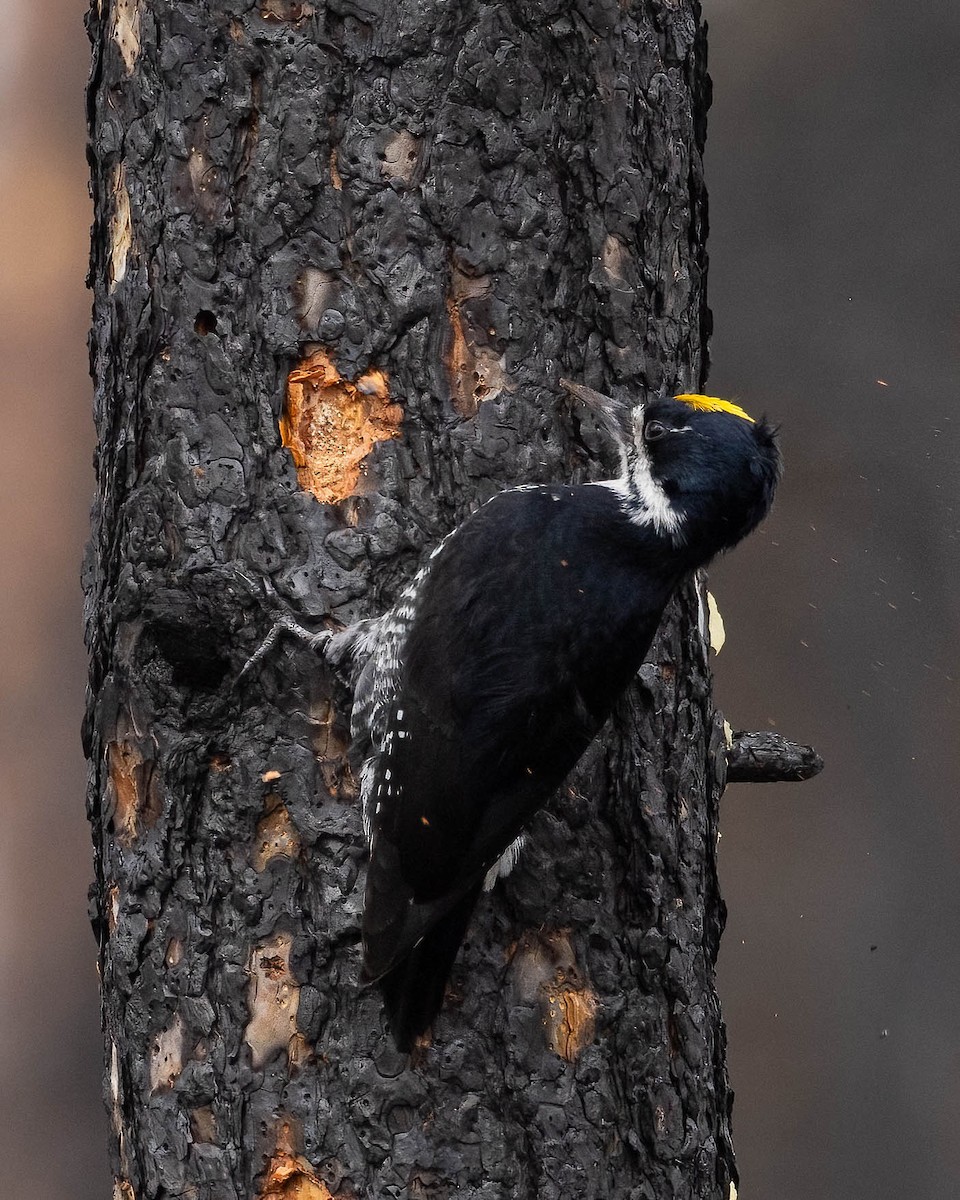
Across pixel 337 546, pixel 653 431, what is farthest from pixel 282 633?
pixel 653 431

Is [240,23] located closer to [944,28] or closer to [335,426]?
[335,426]

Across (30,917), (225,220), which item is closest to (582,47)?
(225,220)

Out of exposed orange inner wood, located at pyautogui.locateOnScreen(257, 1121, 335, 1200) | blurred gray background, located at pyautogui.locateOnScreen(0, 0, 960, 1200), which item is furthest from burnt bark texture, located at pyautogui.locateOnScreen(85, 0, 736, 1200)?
blurred gray background, located at pyautogui.locateOnScreen(0, 0, 960, 1200)

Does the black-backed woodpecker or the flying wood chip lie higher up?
the flying wood chip

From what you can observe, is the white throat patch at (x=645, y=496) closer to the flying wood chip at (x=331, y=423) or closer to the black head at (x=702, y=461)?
the black head at (x=702, y=461)

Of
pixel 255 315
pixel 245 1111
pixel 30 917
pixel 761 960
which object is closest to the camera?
pixel 245 1111

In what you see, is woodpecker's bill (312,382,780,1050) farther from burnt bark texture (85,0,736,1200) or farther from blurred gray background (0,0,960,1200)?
blurred gray background (0,0,960,1200)

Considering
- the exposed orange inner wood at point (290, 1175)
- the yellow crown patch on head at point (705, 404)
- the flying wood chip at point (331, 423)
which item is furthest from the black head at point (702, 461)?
the exposed orange inner wood at point (290, 1175)
